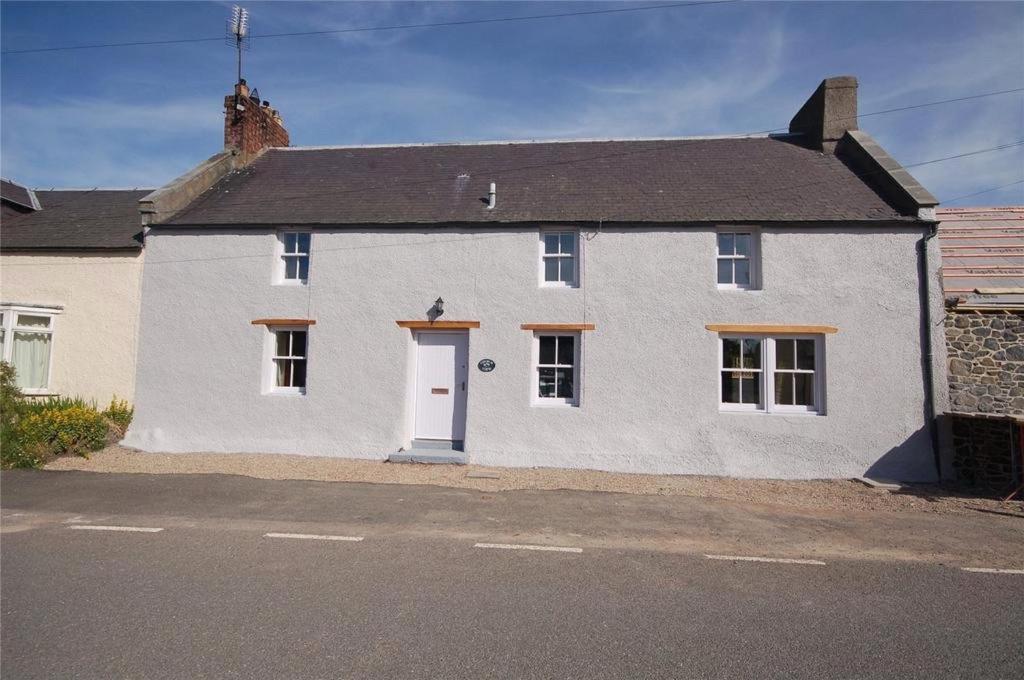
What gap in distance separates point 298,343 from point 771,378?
960cm

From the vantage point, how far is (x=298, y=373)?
12930 millimetres

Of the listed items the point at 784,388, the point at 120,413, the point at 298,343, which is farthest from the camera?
the point at 298,343

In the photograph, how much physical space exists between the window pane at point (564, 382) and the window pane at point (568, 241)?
2446 mm

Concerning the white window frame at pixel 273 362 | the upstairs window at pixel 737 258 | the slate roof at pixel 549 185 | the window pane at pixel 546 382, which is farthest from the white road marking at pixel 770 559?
the white window frame at pixel 273 362

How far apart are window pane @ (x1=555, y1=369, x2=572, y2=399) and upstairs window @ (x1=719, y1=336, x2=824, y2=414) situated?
2.89 metres

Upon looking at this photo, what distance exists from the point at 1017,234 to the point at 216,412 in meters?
17.6

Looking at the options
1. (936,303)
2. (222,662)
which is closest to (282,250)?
(222,662)

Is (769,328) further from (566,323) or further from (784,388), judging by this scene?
(566,323)

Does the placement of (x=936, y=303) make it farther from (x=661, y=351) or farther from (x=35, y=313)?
(x=35, y=313)

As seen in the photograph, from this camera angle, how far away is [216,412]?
12648 mm

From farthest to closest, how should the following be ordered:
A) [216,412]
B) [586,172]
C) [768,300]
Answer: [586,172], [216,412], [768,300]

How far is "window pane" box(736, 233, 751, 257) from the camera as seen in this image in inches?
476

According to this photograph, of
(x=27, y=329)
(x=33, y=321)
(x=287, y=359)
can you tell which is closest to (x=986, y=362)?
(x=287, y=359)

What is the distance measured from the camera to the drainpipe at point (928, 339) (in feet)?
35.9
